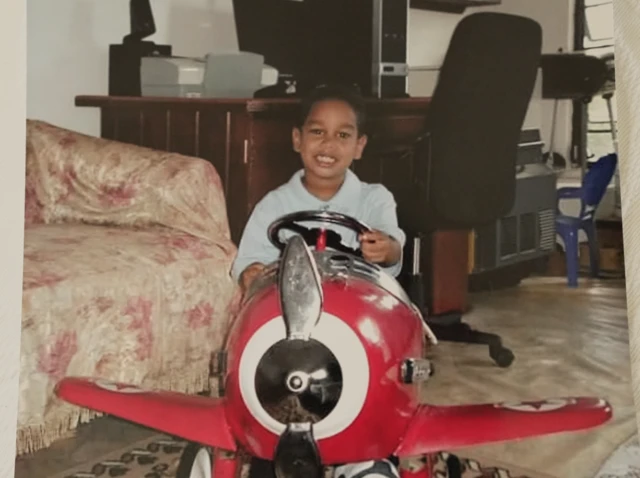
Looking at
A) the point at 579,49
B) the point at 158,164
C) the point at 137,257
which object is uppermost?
the point at 579,49

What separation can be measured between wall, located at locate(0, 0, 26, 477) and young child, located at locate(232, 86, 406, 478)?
0.78 feet

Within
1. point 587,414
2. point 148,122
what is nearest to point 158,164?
point 148,122

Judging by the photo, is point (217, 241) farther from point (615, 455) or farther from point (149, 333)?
point (615, 455)

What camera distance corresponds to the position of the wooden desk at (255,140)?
3.08 ft

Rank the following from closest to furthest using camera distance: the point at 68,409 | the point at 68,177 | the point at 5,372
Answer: the point at 5,372 → the point at 68,409 → the point at 68,177

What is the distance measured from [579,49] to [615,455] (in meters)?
0.41

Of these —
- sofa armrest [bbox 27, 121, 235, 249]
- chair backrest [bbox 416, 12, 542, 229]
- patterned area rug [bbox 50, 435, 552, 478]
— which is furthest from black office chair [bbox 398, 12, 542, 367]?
sofa armrest [bbox 27, 121, 235, 249]

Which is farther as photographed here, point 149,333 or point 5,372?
point 149,333

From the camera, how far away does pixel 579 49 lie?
34.8 inches

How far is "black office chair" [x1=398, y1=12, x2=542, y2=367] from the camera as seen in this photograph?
920 mm

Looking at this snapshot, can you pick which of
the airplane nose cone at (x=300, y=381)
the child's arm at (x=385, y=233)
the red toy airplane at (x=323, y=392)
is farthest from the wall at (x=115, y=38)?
the airplane nose cone at (x=300, y=381)

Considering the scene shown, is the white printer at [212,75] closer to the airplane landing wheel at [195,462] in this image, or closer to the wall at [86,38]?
the wall at [86,38]

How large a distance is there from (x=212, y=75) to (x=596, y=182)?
43 cm

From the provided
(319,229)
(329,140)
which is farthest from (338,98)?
(319,229)
